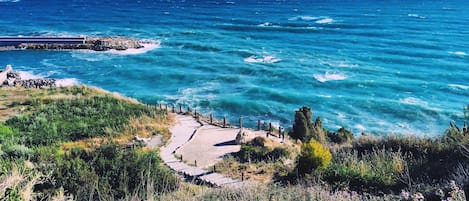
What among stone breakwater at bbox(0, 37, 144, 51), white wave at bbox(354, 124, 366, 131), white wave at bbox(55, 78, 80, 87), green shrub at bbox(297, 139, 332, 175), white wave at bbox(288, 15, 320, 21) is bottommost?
white wave at bbox(354, 124, 366, 131)

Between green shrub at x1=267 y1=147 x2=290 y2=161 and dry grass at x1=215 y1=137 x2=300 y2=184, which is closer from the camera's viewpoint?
dry grass at x1=215 y1=137 x2=300 y2=184

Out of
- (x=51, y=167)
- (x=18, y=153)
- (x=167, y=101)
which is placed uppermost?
(x=51, y=167)

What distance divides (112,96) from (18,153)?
24239 millimetres

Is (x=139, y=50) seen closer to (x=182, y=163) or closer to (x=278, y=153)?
(x=182, y=163)

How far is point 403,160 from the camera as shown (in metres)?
15.5

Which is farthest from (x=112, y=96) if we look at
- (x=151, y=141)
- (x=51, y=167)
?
(x=51, y=167)

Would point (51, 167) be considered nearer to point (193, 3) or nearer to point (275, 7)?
point (275, 7)

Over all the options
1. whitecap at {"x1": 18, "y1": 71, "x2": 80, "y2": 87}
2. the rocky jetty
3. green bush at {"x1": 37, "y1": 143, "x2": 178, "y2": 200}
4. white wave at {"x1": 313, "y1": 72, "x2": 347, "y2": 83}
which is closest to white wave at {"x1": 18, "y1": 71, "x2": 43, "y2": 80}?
whitecap at {"x1": 18, "y1": 71, "x2": 80, "y2": 87}

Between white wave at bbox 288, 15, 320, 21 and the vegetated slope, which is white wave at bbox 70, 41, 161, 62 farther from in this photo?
white wave at bbox 288, 15, 320, 21

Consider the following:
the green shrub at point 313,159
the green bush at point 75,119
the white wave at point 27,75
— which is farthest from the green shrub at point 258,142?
the white wave at point 27,75

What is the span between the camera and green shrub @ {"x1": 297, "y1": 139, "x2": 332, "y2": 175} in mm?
17767

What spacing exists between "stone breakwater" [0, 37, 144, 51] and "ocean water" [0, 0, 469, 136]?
2.39m

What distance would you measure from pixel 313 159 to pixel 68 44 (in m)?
67.6

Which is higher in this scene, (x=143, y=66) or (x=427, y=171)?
(x=427, y=171)
